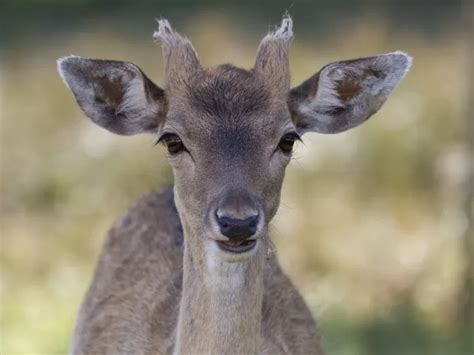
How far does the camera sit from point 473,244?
464 inches

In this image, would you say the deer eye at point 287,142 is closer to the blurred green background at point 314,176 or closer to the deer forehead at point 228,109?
the deer forehead at point 228,109

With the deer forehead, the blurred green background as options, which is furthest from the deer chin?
the blurred green background

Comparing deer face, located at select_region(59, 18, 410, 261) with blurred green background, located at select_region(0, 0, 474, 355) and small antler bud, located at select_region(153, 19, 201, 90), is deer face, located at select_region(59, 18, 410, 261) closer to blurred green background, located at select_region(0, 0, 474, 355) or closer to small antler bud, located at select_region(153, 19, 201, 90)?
small antler bud, located at select_region(153, 19, 201, 90)

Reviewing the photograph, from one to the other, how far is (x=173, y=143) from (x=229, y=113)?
1.09 feet

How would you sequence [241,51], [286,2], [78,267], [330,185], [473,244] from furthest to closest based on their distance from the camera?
1. [286,2]
2. [241,51]
3. [330,185]
4. [78,267]
5. [473,244]

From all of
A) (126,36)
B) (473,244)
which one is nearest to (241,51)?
(126,36)

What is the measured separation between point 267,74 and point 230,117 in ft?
1.52

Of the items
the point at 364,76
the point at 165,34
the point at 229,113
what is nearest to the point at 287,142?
the point at 229,113

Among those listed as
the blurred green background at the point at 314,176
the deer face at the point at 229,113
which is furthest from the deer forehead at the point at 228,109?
the blurred green background at the point at 314,176

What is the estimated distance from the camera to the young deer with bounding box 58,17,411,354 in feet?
19.6

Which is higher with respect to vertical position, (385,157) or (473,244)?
(385,157)

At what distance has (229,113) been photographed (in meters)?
6.16

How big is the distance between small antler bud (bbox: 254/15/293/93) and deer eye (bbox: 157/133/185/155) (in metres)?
0.60

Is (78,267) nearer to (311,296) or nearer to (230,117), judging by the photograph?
(311,296)
